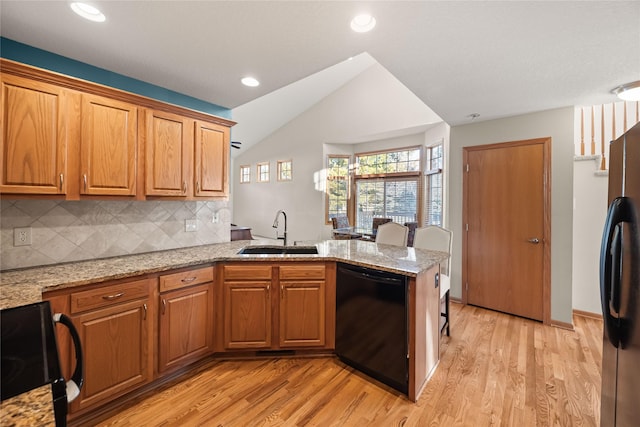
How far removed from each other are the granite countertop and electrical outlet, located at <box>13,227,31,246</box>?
181 millimetres

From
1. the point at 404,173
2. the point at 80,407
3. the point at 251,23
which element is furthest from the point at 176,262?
the point at 404,173

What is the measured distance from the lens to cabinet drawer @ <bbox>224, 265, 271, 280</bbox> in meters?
2.28

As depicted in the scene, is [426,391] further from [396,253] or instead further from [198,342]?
[198,342]

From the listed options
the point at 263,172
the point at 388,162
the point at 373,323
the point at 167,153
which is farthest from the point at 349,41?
the point at 263,172

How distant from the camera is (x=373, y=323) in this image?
206cm

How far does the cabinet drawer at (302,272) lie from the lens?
229 centimetres

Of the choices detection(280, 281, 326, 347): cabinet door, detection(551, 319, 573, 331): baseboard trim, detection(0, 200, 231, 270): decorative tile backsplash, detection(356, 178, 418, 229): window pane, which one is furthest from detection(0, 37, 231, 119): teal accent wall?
detection(551, 319, 573, 331): baseboard trim

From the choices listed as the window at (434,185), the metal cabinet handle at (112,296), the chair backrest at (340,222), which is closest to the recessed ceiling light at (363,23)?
the metal cabinet handle at (112,296)

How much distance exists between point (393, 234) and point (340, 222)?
10.6 feet

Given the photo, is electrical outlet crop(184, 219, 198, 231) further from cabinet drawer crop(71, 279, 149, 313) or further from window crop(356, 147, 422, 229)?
window crop(356, 147, 422, 229)

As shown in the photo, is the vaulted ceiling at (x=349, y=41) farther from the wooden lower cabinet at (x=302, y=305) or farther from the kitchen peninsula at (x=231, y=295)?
the wooden lower cabinet at (x=302, y=305)

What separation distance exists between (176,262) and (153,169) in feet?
2.52

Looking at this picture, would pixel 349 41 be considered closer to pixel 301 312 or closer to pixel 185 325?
pixel 301 312

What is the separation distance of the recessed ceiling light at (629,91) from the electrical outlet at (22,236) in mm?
4985
